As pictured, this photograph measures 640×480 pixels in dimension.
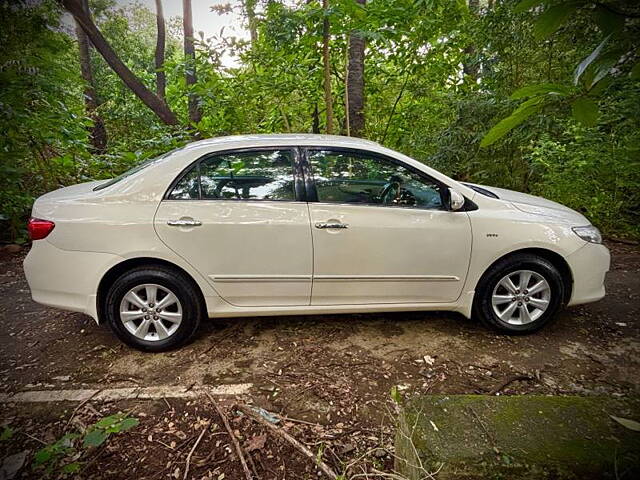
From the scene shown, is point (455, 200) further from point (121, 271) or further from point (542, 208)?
point (121, 271)

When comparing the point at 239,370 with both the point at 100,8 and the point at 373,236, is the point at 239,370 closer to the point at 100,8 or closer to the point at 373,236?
the point at 373,236

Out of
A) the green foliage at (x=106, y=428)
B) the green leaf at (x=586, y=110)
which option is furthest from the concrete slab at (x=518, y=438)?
the green foliage at (x=106, y=428)

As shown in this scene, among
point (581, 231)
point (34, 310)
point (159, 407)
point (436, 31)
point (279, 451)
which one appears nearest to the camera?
point (279, 451)

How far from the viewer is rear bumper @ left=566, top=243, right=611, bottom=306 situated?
279 cm

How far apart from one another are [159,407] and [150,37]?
1026 inches

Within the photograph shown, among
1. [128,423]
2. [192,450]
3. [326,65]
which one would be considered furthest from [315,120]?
[192,450]

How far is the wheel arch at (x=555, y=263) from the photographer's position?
111 inches

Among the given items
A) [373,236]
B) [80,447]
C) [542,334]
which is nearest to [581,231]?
[542,334]

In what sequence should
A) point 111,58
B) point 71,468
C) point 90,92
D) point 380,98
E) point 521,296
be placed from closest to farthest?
point 71,468 → point 521,296 → point 380,98 → point 111,58 → point 90,92

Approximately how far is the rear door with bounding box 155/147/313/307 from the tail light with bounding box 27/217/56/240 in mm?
758

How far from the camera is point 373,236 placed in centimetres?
266

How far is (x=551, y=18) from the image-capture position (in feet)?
2.41

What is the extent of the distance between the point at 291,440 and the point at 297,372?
0.62m

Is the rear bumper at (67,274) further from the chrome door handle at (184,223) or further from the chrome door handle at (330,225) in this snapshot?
the chrome door handle at (330,225)
